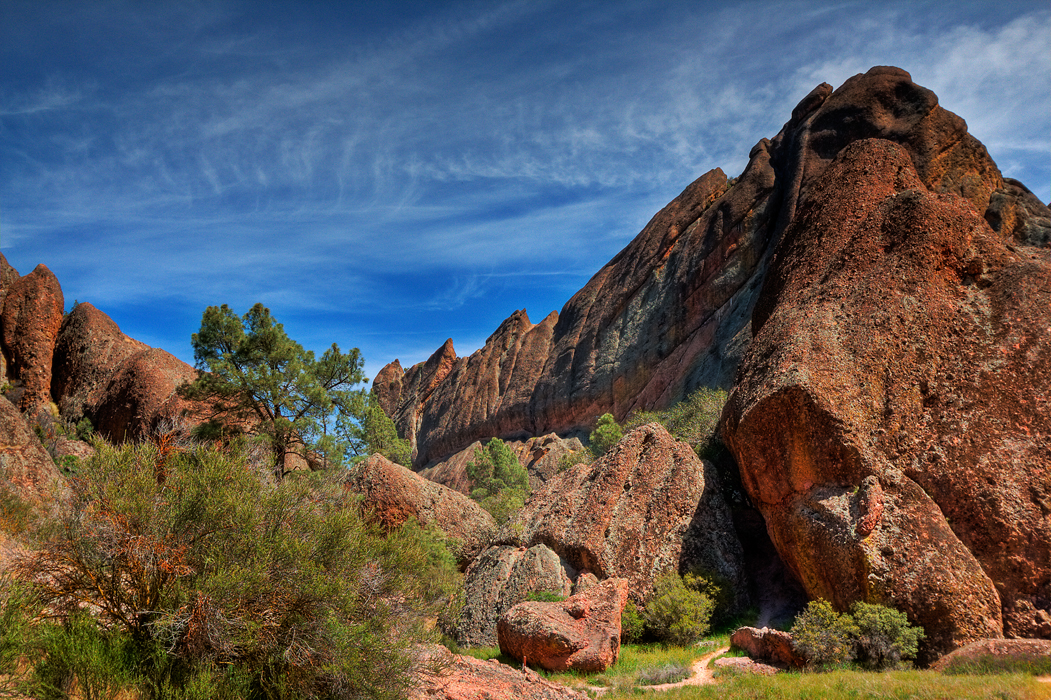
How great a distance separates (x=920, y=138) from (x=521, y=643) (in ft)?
110

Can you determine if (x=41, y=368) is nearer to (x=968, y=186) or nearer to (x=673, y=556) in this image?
(x=673, y=556)

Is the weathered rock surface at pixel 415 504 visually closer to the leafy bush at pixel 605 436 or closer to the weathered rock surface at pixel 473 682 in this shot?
the weathered rock surface at pixel 473 682

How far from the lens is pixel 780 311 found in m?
17.2

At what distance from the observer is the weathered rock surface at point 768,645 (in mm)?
12137

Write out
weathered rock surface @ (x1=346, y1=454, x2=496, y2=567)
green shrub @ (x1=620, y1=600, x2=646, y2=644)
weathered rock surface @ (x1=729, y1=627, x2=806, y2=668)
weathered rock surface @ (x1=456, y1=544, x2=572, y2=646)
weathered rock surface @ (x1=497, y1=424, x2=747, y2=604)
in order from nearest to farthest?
weathered rock surface @ (x1=729, y1=627, x2=806, y2=668) → green shrub @ (x1=620, y1=600, x2=646, y2=644) → weathered rock surface @ (x1=456, y1=544, x2=572, y2=646) → weathered rock surface @ (x1=497, y1=424, x2=747, y2=604) → weathered rock surface @ (x1=346, y1=454, x2=496, y2=567)

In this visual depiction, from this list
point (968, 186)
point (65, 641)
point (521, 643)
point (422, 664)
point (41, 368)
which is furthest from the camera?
point (41, 368)

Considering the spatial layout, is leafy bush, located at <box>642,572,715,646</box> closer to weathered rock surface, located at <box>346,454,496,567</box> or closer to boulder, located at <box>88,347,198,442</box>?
weathered rock surface, located at <box>346,454,496,567</box>

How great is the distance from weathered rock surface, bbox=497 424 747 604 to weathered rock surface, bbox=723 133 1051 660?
251cm

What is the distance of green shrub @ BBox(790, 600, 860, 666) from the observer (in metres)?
11.6

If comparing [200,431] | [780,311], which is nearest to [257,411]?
[200,431]

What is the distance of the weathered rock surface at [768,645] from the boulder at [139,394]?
1236 inches

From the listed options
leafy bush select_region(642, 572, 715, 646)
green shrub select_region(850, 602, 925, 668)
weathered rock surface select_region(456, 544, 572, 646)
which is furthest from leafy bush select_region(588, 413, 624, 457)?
green shrub select_region(850, 602, 925, 668)

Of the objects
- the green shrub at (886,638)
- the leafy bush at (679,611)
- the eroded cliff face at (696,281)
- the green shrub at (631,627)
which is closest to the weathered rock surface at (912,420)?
the green shrub at (886,638)

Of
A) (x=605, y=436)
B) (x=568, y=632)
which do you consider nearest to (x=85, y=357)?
(x=605, y=436)
